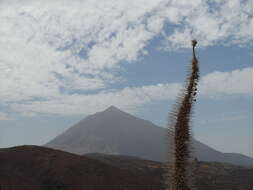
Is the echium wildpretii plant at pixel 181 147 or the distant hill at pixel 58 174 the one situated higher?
the echium wildpretii plant at pixel 181 147

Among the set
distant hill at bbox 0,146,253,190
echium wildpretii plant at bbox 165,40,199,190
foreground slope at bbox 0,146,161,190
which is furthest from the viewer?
foreground slope at bbox 0,146,161,190

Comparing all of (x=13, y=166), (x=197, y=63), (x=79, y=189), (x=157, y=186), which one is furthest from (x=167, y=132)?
(x=13, y=166)

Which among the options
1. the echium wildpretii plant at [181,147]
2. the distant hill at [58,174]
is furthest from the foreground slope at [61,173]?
the echium wildpretii plant at [181,147]

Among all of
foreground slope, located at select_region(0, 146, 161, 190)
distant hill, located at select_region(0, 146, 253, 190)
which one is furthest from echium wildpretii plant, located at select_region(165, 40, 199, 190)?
foreground slope, located at select_region(0, 146, 161, 190)

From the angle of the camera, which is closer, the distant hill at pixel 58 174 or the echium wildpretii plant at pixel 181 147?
the echium wildpretii plant at pixel 181 147

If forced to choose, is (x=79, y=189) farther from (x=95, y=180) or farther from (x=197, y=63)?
(x=197, y=63)

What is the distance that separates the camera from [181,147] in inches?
130

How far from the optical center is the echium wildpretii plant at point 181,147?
3.25 meters

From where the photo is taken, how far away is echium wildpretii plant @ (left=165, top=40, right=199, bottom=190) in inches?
128

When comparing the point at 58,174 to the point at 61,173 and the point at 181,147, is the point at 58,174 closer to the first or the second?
the point at 61,173

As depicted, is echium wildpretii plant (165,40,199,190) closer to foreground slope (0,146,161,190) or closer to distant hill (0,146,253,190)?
distant hill (0,146,253,190)

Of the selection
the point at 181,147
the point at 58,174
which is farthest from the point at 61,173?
the point at 181,147

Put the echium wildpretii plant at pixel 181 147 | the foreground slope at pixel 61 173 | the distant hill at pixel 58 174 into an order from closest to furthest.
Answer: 1. the echium wildpretii plant at pixel 181 147
2. the distant hill at pixel 58 174
3. the foreground slope at pixel 61 173

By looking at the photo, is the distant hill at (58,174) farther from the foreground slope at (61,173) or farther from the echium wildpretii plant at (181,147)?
the echium wildpretii plant at (181,147)
